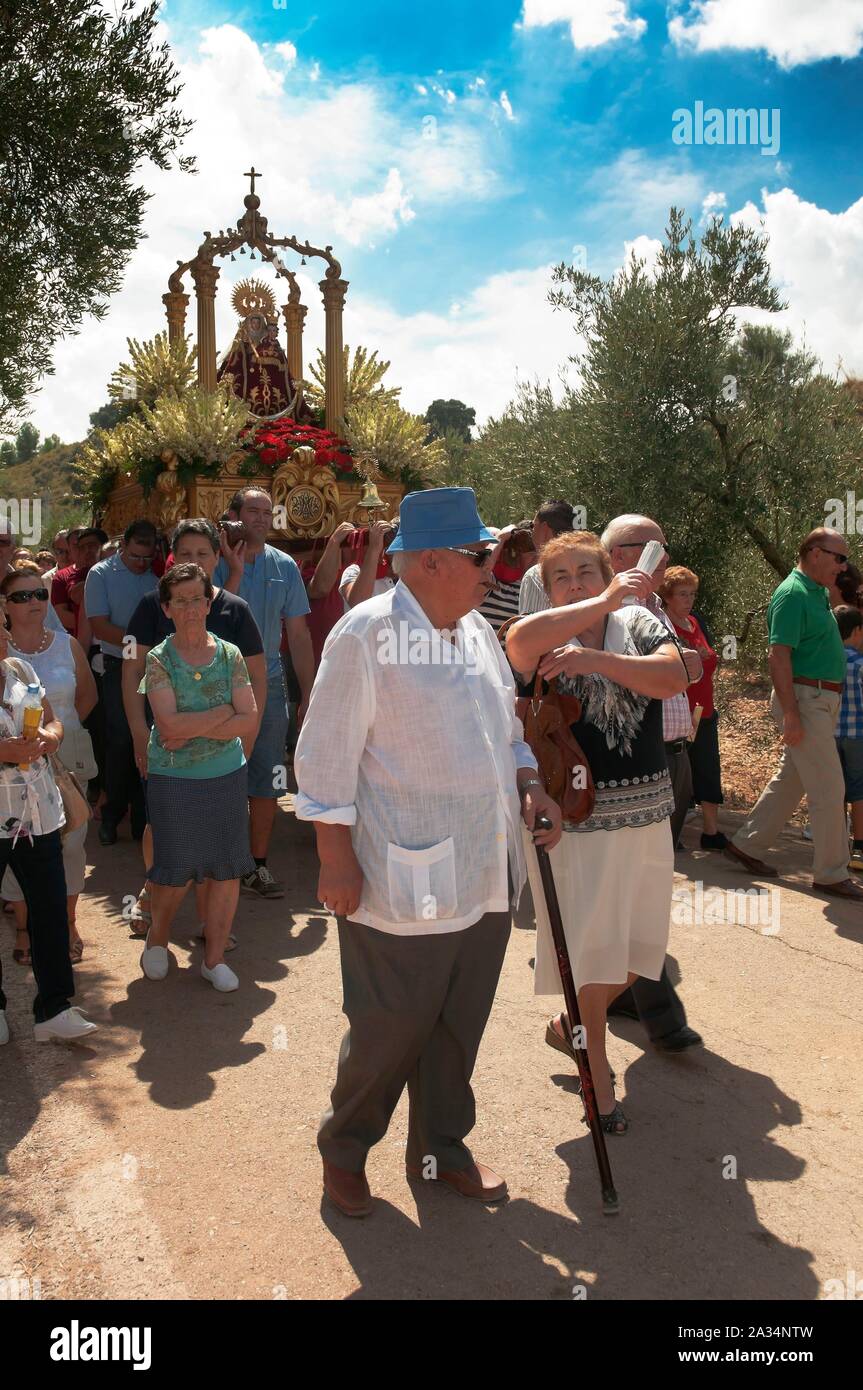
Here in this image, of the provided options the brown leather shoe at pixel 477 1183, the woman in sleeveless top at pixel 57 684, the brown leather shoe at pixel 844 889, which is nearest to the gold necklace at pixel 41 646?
the woman in sleeveless top at pixel 57 684

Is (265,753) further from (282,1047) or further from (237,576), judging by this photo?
(282,1047)

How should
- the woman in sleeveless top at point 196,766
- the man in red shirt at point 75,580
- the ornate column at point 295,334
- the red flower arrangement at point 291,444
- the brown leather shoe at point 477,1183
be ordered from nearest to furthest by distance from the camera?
1. the brown leather shoe at point 477,1183
2. the woman in sleeveless top at point 196,766
3. the man in red shirt at point 75,580
4. the red flower arrangement at point 291,444
5. the ornate column at point 295,334

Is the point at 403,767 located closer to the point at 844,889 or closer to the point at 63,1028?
the point at 63,1028

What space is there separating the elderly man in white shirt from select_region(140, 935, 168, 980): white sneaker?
191 centimetres

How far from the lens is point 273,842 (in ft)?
23.9

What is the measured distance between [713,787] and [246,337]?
586 cm

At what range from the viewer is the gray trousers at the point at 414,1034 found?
9.83 ft

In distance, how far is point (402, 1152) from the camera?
3498 millimetres

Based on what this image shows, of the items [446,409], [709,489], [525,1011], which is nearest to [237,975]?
[525,1011]

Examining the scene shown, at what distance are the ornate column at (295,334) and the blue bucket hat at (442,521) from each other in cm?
749

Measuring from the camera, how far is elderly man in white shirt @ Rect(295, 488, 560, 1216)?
290cm

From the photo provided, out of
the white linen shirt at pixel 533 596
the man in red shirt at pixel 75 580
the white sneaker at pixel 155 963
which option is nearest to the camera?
the white linen shirt at pixel 533 596

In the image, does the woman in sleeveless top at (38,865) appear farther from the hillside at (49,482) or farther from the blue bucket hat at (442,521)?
the hillside at (49,482)

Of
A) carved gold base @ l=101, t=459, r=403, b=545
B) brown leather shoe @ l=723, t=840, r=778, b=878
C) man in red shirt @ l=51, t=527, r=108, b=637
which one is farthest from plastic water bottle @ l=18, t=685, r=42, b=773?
brown leather shoe @ l=723, t=840, r=778, b=878
